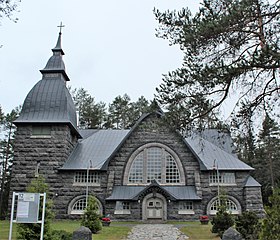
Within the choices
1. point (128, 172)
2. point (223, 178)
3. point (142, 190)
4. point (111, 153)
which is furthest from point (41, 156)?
point (223, 178)

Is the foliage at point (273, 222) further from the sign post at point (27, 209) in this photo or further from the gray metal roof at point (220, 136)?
the sign post at point (27, 209)

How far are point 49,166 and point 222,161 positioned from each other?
500 inches

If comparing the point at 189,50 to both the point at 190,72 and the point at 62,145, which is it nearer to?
the point at 190,72

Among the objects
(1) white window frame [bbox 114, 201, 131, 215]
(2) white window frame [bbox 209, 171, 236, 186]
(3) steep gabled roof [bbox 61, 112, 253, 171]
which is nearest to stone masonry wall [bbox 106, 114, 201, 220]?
(1) white window frame [bbox 114, 201, 131, 215]

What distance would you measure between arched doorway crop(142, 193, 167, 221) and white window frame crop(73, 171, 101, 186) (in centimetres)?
382

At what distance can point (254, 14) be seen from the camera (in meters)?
9.30

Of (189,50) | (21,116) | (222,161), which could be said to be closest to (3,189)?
(21,116)

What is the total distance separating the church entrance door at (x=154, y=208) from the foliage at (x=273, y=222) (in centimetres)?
1567

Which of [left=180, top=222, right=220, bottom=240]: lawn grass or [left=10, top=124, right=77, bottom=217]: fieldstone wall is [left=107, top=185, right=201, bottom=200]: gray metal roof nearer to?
[left=10, top=124, right=77, bottom=217]: fieldstone wall

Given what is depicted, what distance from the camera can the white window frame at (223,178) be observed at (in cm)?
2416

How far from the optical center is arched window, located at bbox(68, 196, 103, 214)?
23.8 m

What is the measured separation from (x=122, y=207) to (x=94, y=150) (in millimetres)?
5686

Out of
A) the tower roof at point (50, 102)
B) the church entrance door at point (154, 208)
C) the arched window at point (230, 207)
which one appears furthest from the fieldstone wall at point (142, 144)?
the tower roof at point (50, 102)

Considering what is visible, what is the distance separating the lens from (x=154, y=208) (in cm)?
2341
